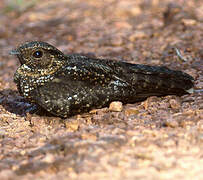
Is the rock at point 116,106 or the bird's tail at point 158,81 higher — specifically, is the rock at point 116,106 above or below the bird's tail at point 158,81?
below

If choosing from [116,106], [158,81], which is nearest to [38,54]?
[116,106]

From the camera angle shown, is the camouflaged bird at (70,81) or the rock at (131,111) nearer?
the camouflaged bird at (70,81)

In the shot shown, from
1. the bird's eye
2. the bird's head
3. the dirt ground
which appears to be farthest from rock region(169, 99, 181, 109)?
the bird's eye

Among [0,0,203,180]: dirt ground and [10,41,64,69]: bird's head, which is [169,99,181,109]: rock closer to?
[0,0,203,180]: dirt ground

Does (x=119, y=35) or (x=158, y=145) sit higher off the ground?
(x=119, y=35)

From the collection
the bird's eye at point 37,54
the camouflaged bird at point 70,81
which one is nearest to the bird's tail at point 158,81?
the camouflaged bird at point 70,81

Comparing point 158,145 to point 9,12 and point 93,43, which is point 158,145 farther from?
point 9,12

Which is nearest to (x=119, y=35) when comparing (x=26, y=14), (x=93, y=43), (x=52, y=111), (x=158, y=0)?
(x=93, y=43)

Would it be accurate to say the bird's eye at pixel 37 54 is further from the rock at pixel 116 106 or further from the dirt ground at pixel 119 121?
the rock at pixel 116 106
